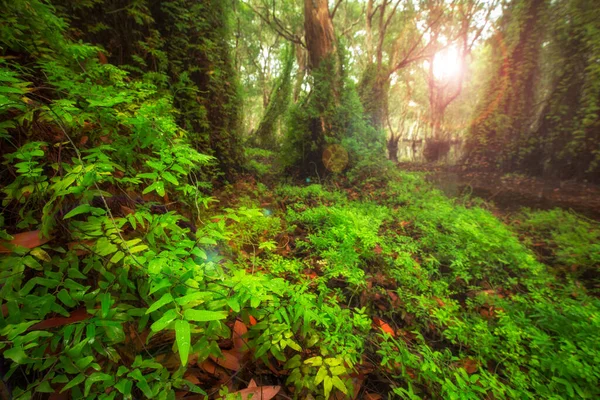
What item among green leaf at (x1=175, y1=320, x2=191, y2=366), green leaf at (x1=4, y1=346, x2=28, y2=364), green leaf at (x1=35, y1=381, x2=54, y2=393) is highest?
green leaf at (x1=175, y1=320, x2=191, y2=366)

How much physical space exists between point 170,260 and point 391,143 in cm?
1808

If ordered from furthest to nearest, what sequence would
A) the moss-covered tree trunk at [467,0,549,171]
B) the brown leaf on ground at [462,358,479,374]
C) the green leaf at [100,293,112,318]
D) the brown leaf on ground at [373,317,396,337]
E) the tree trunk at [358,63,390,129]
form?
the tree trunk at [358,63,390,129] → the moss-covered tree trunk at [467,0,549,171] → the brown leaf on ground at [373,317,396,337] → the brown leaf on ground at [462,358,479,374] → the green leaf at [100,293,112,318]

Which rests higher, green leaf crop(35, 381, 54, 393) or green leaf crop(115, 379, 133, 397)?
green leaf crop(35, 381, 54, 393)

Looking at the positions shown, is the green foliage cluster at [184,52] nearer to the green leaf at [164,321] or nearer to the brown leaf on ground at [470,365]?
the green leaf at [164,321]

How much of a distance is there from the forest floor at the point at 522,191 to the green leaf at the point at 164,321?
7.25m

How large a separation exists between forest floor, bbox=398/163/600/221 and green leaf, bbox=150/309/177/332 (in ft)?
23.8

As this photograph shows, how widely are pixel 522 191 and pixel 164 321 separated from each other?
27.6 ft

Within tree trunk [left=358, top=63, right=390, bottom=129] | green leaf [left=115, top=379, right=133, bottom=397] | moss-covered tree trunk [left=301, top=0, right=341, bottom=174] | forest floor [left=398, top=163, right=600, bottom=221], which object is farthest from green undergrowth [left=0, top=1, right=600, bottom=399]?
tree trunk [left=358, top=63, right=390, bottom=129]

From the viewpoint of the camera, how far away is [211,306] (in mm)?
1207

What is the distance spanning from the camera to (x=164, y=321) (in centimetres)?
94

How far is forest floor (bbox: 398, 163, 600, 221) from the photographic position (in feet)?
17.8

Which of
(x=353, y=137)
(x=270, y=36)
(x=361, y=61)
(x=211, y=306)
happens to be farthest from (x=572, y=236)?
(x=270, y=36)

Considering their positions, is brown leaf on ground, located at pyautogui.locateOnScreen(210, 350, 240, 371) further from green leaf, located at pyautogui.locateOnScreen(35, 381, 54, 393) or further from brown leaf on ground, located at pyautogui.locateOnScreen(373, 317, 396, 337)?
brown leaf on ground, located at pyautogui.locateOnScreen(373, 317, 396, 337)

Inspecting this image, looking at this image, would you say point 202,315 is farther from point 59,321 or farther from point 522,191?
point 522,191
